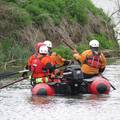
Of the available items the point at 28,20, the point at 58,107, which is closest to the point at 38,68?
the point at 58,107

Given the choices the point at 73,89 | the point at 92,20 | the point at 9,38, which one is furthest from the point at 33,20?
the point at 73,89

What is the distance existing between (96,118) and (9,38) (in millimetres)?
19534

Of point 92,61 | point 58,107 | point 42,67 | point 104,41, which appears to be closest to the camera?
point 58,107

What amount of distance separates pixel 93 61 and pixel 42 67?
1945 millimetres

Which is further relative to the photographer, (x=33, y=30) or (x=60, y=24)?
(x=60, y=24)

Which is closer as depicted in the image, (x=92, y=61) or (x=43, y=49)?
(x=43, y=49)

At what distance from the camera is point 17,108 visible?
17266 mm

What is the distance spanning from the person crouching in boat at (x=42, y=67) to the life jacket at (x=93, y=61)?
153 centimetres

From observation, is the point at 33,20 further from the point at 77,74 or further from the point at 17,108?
the point at 17,108

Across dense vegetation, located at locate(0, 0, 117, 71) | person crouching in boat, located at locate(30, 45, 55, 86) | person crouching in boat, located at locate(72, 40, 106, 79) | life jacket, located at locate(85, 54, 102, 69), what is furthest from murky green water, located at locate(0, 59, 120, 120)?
dense vegetation, located at locate(0, 0, 117, 71)

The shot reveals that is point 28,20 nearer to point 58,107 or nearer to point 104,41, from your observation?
point 104,41

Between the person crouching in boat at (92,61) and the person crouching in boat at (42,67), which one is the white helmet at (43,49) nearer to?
the person crouching in boat at (42,67)

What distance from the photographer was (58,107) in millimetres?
17469

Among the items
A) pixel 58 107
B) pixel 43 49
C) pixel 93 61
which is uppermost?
pixel 43 49
